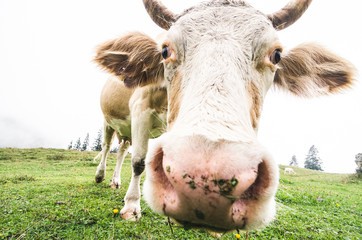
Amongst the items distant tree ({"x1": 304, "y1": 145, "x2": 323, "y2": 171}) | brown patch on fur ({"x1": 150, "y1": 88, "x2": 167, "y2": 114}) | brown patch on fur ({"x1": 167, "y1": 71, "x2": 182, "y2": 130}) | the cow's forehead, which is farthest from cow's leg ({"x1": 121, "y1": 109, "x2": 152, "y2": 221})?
distant tree ({"x1": 304, "y1": 145, "x2": 323, "y2": 171})

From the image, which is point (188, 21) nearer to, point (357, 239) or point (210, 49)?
point (210, 49)

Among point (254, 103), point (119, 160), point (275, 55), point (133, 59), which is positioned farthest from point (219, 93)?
point (119, 160)

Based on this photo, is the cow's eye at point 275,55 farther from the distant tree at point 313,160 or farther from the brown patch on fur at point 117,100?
the distant tree at point 313,160

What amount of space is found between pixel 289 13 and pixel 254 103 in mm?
1552

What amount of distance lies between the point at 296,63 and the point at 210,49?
1.77 metres

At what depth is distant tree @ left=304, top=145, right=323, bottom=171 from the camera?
174 ft

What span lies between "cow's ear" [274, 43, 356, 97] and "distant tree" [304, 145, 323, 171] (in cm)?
6094

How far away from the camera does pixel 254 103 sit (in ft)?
5.76

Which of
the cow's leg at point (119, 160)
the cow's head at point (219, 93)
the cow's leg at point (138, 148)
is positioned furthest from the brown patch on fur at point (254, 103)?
the cow's leg at point (119, 160)

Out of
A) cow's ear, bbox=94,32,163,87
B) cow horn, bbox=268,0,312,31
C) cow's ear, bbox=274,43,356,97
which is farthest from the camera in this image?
cow's ear, bbox=94,32,163,87

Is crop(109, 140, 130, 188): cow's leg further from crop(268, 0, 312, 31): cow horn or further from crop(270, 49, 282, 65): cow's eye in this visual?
crop(268, 0, 312, 31): cow horn

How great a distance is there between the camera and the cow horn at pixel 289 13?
2502 millimetres

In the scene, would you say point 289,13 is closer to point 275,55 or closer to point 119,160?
point 275,55

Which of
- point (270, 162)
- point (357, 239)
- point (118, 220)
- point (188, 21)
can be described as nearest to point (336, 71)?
point (188, 21)
